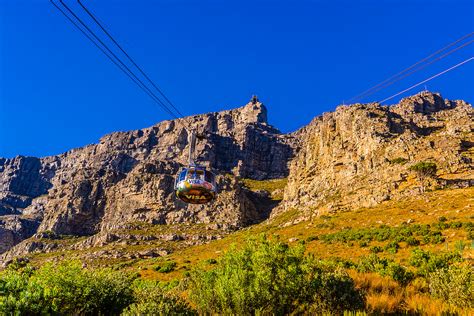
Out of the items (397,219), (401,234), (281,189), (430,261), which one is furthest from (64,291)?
(281,189)

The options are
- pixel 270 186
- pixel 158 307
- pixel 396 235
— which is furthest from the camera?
pixel 270 186

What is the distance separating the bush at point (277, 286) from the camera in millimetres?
13320

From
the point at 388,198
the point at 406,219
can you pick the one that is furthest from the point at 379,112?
the point at 406,219

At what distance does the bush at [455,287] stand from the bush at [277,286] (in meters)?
4.80

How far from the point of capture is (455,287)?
15836 mm

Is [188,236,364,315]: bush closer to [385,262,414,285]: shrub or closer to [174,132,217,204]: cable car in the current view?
[174,132,217,204]: cable car

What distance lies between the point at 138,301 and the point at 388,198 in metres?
72.5

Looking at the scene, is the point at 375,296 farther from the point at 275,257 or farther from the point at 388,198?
the point at 388,198

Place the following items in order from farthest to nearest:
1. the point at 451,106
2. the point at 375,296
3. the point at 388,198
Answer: the point at 451,106, the point at 388,198, the point at 375,296

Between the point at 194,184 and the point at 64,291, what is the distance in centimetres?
892

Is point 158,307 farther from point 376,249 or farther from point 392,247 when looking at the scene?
point 392,247

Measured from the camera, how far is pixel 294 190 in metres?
148

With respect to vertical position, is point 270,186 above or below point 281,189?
above

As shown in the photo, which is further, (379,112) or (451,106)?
(451,106)
